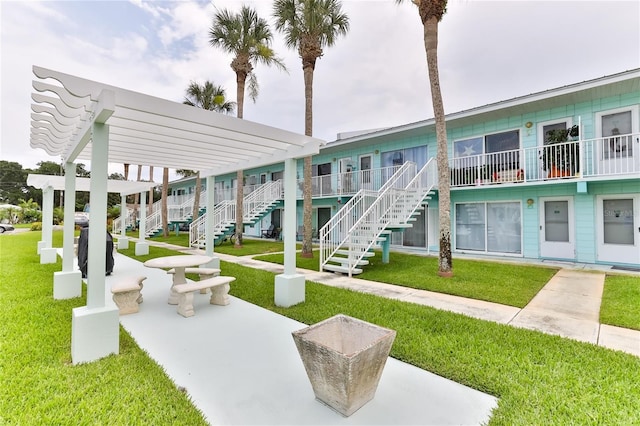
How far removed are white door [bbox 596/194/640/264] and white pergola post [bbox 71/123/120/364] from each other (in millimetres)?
11696

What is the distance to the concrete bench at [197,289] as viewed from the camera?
15.1ft

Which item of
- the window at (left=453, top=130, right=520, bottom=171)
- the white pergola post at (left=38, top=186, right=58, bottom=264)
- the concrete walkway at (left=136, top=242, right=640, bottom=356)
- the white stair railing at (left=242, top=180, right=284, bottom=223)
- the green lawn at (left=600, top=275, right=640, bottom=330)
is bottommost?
the concrete walkway at (left=136, top=242, right=640, bottom=356)

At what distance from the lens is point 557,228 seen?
30.5 feet

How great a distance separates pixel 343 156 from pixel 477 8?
771cm

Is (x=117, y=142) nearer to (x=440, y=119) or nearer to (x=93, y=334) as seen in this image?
(x=93, y=334)

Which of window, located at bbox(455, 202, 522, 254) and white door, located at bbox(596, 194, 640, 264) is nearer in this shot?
white door, located at bbox(596, 194, 640, 264)

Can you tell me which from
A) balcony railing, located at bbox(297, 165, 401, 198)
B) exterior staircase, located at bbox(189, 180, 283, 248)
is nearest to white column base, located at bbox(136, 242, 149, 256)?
exterior staircase, located at bbox(189, 180, 283, 248)

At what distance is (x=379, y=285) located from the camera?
22.0ft

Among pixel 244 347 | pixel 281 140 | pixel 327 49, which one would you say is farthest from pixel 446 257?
pixel 327 49

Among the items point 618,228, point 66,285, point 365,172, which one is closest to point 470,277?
point 618,228

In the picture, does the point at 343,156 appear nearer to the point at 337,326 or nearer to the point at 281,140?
the point at 281,140

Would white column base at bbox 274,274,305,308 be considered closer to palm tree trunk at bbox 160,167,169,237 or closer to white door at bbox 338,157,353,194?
white door at bbox 338,157,353,194

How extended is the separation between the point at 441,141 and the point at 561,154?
4.22 m

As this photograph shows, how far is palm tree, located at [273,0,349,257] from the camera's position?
9.72m
